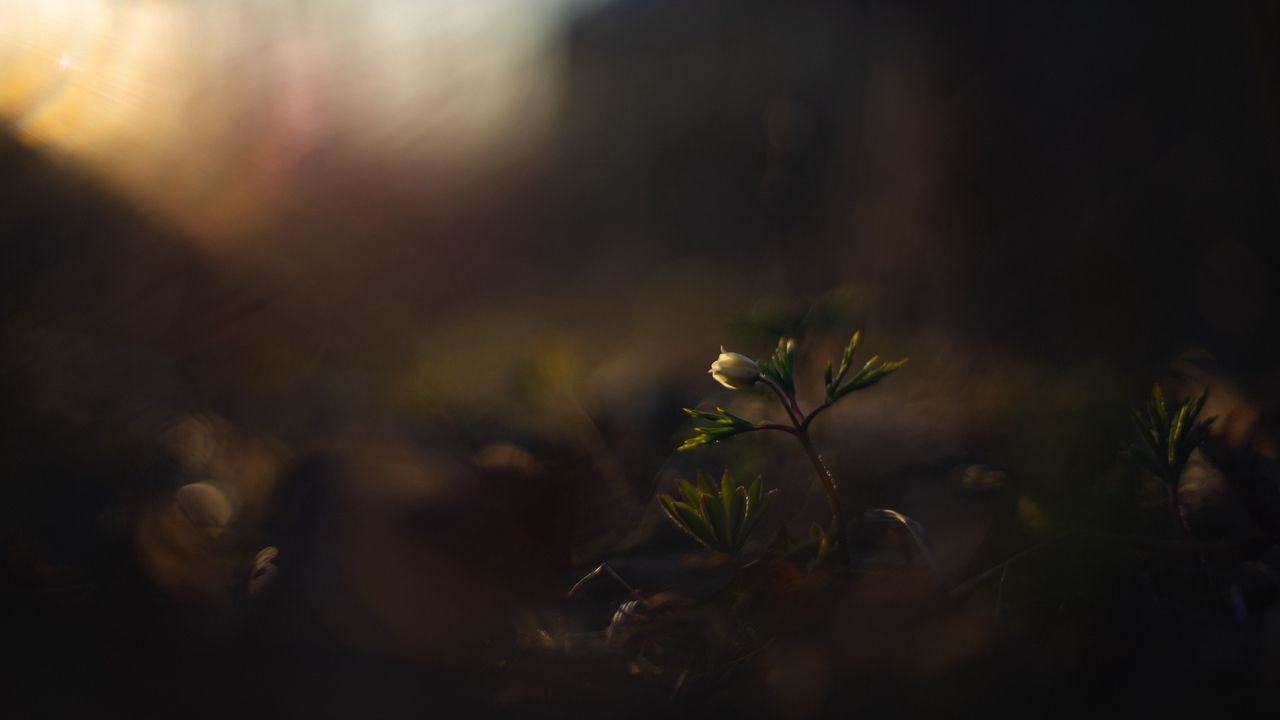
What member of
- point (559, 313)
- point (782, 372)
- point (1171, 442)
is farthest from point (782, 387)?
point (559, 313)

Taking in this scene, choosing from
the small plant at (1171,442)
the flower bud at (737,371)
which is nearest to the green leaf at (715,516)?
the flower bud at (737,371)

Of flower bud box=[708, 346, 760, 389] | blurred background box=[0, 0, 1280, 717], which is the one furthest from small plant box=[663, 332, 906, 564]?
blurred background box=[0, 0, 1280, 717]

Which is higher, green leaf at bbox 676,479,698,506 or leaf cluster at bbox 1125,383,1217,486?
green leaf at bbox 676,479,698,506

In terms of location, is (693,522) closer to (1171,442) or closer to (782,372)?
(782,372)

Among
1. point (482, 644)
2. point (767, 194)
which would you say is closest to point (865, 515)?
point (482, 644)

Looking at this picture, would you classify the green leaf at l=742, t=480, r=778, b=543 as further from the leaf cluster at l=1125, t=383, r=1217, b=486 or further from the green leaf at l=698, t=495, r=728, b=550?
the leaf cluster at l=1125, t=383, r=1217, b=486

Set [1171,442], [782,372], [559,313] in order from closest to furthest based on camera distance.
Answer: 1. [1171,442]
2. [782,372]
3. [559,313]

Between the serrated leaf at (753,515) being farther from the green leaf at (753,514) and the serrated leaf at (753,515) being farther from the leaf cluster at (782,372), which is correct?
the leaf cluster at (782,372)
